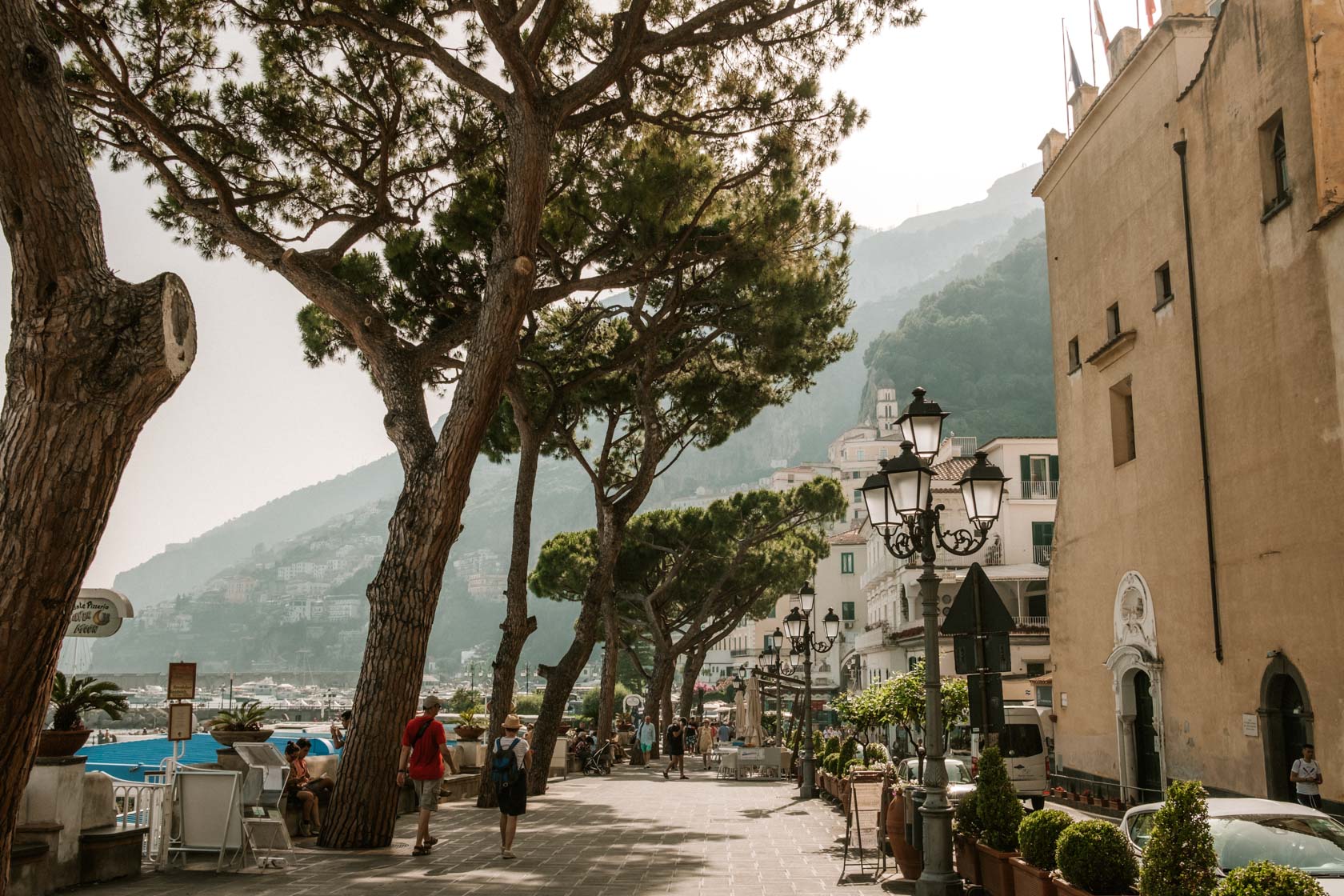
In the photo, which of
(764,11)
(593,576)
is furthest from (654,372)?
(764,11)

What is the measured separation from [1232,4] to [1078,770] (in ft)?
45.8

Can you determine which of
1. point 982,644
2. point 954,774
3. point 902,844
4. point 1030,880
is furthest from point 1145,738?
point 1030,880

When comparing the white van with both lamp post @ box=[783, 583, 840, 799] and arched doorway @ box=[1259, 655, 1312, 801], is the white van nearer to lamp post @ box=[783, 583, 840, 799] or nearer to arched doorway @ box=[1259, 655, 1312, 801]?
lamp post @ box=[783, 583, 840, 799]

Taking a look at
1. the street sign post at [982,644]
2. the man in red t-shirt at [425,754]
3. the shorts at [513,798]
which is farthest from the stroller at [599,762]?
the street sign post at [982,644]

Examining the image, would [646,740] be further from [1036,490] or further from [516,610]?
[1036,490]

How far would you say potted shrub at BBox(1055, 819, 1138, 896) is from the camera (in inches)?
254

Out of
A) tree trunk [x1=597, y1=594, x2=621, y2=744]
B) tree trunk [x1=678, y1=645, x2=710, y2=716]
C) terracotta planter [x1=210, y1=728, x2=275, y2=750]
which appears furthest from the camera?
tree trunk [x1=678, y1=645, x2=710, y2=716]

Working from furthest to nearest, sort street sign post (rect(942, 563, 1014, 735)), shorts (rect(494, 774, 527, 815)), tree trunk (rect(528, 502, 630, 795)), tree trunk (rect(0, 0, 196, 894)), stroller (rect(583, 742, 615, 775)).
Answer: stroller (rect(583, 742, 615, 775)) → tree trunk (rect(528, 502, 630, 795)) → shorts (rect(494, 774, 527, 815)) → street sign post (rect(942, 563, 1014, 735)) → tree trunk (rect(0, 0, 196, 894))

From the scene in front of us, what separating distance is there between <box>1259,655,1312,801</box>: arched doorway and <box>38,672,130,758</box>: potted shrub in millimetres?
13116

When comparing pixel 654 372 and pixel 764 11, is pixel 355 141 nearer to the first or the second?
pixel 764 11

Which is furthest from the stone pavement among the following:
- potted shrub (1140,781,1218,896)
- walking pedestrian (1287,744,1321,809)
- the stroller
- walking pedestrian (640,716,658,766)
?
walking pedestrian (640,716,658,766)

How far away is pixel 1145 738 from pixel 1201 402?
640 centimetres

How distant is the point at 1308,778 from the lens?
44.5ft

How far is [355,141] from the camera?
15.7 metres
